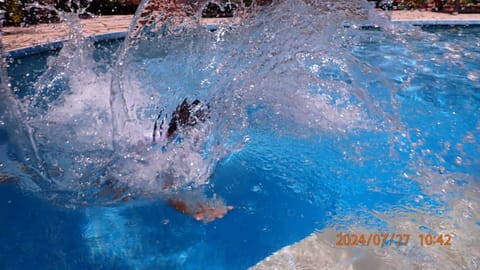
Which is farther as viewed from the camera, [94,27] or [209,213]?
[94,27]

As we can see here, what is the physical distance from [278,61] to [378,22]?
4.86 ft

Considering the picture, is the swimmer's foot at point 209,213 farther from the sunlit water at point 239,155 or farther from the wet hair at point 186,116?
the wet hair at point 186,116

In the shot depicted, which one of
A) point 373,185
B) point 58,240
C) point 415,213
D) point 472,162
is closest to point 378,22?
point 472,162

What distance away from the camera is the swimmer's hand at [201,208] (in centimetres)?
318

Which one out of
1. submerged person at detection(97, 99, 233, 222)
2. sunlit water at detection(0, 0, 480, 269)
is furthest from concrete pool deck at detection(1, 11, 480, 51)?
submerged person at detection(97, 99, 233, 222)

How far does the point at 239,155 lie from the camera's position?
4.11 meters

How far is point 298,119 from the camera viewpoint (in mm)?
4680

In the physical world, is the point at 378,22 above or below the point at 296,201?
above

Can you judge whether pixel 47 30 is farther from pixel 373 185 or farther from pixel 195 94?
pixel 373 185
